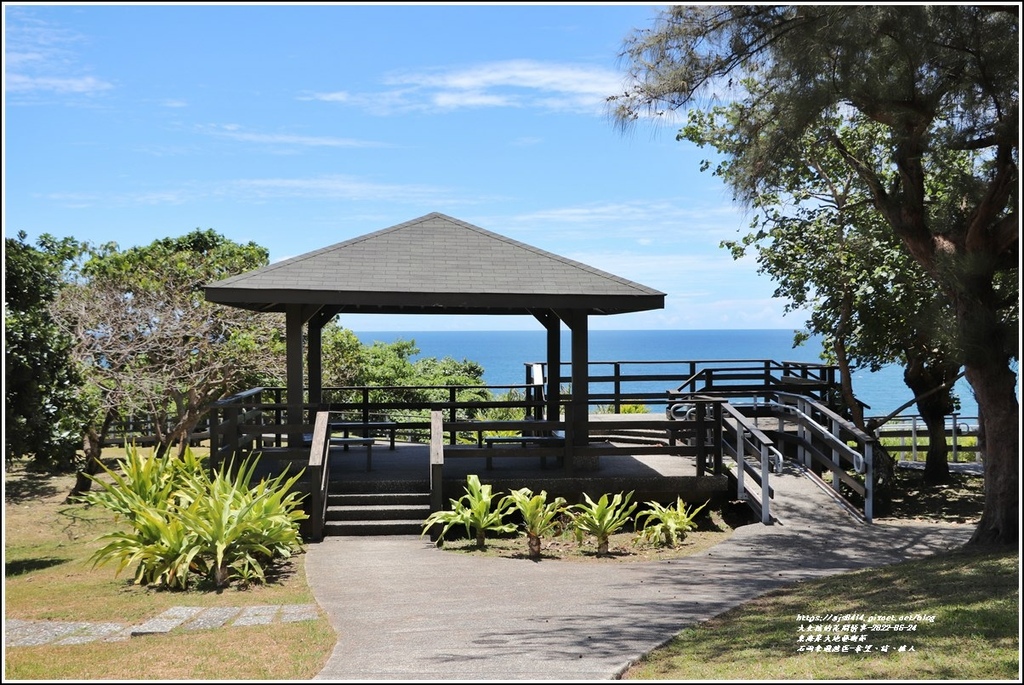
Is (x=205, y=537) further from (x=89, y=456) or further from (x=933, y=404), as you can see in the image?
(x=933, y=404)

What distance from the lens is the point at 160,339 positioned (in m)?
19.4

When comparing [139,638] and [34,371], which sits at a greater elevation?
[34,371]

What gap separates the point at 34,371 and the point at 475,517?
5376 mm

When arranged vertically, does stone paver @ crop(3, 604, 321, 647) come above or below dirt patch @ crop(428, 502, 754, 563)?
below

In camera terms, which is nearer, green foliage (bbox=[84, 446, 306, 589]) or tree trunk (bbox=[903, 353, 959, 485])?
green foliage (bbox=[84, 446, 306, 589])

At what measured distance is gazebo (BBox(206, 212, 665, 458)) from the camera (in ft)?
40.0

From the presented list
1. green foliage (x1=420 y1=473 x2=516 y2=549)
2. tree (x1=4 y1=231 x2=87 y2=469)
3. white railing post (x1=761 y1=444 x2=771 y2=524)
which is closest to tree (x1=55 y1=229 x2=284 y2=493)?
tree (x1=4 y1=231 x2=87 y2=469)

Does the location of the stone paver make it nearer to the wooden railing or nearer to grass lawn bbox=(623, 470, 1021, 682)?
grass lawn bbox=(623, 470, 1021, 682)

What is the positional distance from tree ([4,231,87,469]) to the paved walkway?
3594 millimetres

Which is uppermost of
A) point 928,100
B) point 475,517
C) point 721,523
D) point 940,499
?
point 928,100

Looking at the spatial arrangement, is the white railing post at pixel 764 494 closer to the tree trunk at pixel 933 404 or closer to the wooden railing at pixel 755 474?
the wooden railing at pixel 755 474

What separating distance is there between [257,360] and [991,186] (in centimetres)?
1514

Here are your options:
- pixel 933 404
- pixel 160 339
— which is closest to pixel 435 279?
pixel 160 339

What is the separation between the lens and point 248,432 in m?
12.0
